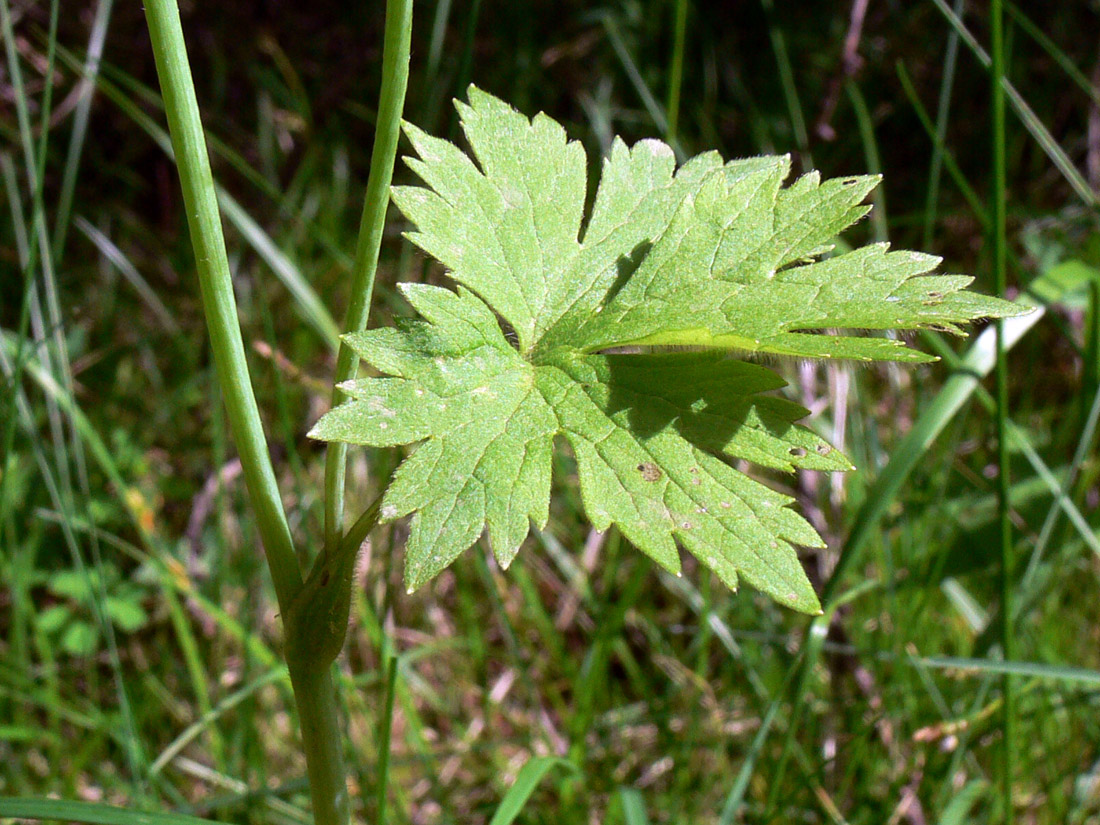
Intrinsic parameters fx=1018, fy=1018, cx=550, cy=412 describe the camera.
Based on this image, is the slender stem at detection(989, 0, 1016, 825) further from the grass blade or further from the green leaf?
the green leaf

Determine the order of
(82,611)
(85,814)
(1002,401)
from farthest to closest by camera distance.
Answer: (82,611) → (1002,401) → (85,814)

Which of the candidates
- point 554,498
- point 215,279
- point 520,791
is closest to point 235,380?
point 215,279

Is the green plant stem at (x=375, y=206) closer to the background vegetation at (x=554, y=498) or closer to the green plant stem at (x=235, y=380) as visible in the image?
the green plant stem at (x=235, y=380)

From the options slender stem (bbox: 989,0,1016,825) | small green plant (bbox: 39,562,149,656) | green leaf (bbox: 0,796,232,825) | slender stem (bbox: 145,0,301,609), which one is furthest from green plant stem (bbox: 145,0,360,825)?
small green plant (bbox: 39,562,149,656)

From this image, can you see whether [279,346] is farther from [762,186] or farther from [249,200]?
[762,186]

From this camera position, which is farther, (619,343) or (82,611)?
(82,611)

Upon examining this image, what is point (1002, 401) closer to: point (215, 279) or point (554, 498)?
point (215, 279)

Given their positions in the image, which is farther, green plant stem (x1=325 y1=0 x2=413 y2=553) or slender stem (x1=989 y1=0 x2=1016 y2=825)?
slender stem (x1=989 y1=0 x2=1016 y2=825)
